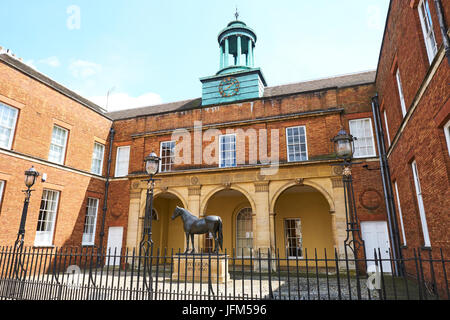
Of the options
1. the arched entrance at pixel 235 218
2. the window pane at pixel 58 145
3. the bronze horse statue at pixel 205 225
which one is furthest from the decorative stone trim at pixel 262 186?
the window pane at pixel 58 145

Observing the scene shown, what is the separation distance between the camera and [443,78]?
6.07m

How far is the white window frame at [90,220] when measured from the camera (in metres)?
16.2

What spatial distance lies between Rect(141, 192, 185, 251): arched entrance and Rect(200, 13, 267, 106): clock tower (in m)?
7.36

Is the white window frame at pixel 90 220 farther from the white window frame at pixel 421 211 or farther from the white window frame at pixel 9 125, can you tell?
the white window frame at pixel 421 211

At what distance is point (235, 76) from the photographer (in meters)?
18.2

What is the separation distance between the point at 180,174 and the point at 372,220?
390 inches

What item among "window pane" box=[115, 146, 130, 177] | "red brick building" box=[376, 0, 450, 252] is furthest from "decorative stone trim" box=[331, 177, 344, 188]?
"window pane" box=[115, 146, 130, 177]

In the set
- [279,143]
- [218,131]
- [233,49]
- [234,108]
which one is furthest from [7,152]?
[233,49]

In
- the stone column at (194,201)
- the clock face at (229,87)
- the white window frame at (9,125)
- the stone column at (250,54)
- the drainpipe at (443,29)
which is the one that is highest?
the stone column at (250,54)

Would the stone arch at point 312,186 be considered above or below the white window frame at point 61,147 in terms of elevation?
below

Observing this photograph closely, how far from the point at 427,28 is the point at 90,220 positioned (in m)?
17.6

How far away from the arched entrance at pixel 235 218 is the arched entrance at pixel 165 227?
91.6 inches

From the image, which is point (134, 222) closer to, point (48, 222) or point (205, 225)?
point (48, 222)

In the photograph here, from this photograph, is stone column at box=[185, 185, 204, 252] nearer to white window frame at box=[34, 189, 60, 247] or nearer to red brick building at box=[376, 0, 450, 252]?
white window frame at box=[34, 189, 60, 247]
